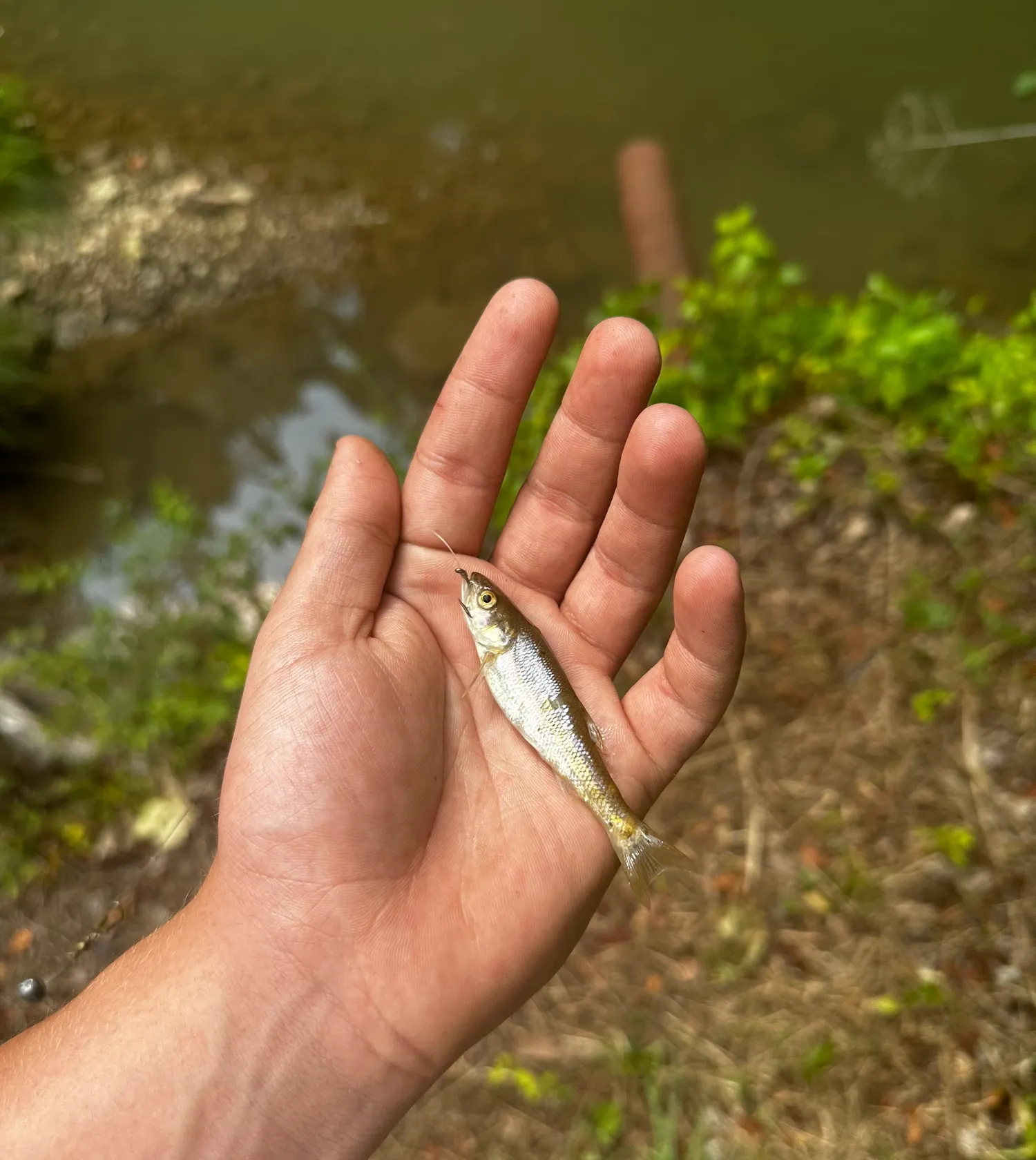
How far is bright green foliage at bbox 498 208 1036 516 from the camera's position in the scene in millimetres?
3840

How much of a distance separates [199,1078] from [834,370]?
4424 millimetres

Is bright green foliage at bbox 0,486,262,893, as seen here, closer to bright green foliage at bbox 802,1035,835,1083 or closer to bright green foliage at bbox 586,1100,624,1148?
bright green foliage at bbox 586,1100,624,1148

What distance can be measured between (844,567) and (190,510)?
4612 mm

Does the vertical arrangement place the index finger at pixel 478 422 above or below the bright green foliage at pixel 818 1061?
above

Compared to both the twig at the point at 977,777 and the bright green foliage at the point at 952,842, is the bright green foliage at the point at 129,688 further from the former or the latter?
the twig at the point at 977,777

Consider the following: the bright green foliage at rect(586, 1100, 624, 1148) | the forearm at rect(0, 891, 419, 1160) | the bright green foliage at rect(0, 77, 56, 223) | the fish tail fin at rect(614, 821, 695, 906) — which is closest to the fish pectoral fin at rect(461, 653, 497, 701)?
the fish tail fin at rect(614, 821, 695, 906)

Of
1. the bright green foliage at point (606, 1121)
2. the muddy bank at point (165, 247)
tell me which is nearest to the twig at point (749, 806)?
the bright green foliage at point (606, 1121)

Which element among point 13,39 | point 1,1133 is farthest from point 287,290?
point 1,1133

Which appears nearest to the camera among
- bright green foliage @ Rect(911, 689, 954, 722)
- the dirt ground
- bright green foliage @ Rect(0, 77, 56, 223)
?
the dirt ground

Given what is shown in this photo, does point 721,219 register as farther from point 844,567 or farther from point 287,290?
point 287,290

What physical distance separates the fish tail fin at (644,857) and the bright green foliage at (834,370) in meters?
2.39

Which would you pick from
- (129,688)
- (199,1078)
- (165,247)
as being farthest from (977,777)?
(165,247)

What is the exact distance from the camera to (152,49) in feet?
26.1

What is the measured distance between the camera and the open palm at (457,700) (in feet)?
7.84
